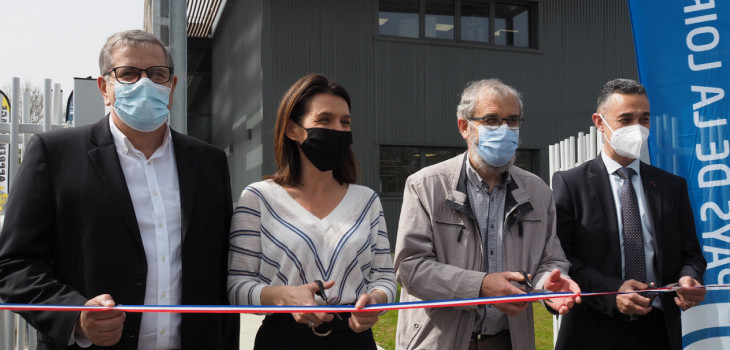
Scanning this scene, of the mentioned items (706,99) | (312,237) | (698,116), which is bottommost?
(312,237)

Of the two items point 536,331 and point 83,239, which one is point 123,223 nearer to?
point 83,239

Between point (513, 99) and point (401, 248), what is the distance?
87 cm

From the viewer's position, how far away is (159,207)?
2344 millimetres

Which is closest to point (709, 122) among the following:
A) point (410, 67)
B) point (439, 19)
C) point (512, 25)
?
point (410, 67)

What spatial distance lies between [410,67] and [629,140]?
11.5 meters

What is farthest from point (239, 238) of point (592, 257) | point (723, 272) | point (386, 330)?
point (386, 330)

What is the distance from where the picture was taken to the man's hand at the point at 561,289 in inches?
97.6

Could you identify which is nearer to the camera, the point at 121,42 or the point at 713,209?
the point at 121,42

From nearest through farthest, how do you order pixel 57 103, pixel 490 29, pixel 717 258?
pixel 717 258 < pixel 57 103 < pixel 490 29

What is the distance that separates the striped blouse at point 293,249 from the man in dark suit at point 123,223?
12 centimetres

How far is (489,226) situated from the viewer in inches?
113

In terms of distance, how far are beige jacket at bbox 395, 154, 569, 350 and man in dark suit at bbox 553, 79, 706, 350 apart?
289 mm

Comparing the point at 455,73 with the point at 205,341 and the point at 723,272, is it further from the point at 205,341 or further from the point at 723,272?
the point at 205,341

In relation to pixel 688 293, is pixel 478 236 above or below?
above
